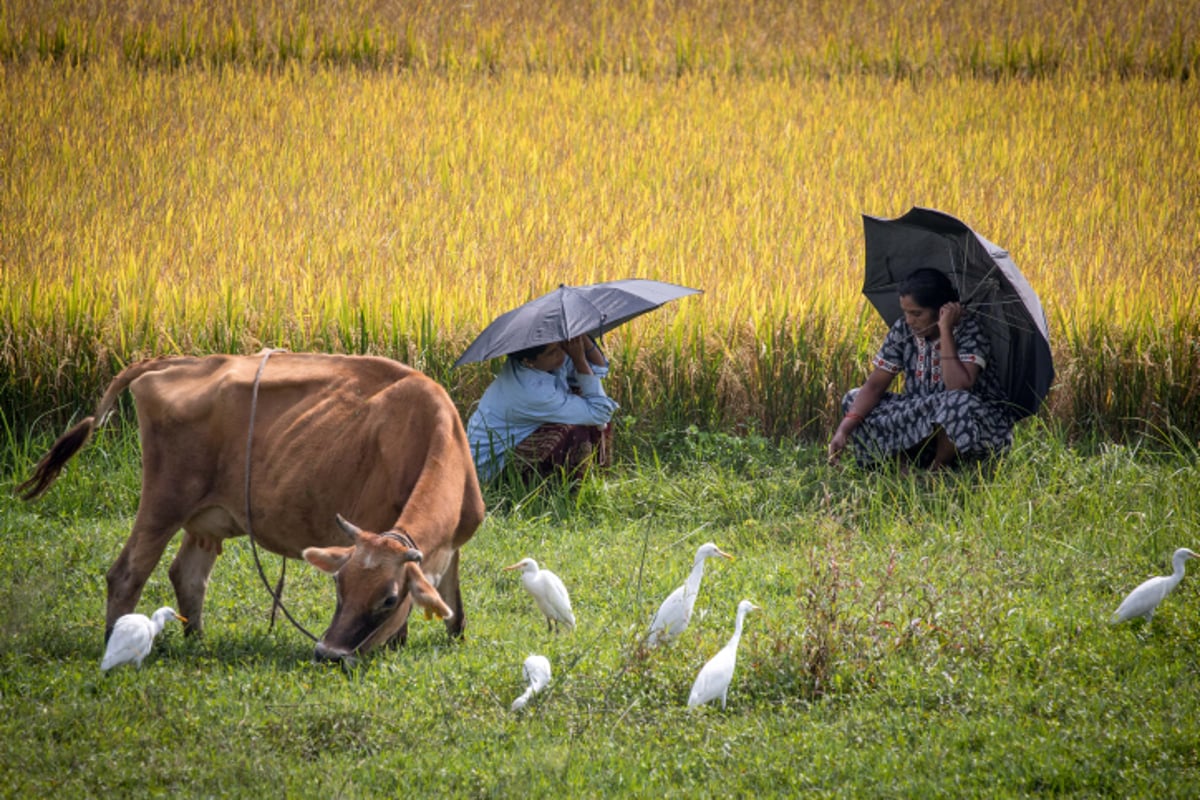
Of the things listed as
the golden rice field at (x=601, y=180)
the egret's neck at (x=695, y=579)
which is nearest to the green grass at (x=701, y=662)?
the egret's neck at (x=695, y=579)

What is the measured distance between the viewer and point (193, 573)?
5.44m

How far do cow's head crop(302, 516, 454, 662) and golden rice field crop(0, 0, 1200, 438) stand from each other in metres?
3.27

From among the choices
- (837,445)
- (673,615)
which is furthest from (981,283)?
(673,615)

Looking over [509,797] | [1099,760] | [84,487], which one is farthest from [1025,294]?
[84,487]

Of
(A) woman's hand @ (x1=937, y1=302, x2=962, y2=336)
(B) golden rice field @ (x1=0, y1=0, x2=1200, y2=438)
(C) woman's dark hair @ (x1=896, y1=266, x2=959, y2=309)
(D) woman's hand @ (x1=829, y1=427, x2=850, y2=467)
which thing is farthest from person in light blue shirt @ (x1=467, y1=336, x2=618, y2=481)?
(A) woman's hand @ (x1=937, y1=302, x2=962, y2=336)

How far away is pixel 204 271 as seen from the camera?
28.4ft

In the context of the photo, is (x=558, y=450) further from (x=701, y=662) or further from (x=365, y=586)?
(x=365, y=586)

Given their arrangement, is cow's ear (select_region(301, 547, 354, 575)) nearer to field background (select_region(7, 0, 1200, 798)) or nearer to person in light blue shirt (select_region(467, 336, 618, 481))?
field background (select_region(7, 0, 1200, 798))

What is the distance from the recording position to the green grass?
3.90 m

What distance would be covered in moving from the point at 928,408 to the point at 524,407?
2168mm

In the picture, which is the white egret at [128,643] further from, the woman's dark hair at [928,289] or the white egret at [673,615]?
the woman's dark hair at [928,289]

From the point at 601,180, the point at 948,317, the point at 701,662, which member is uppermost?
the point at 948,317

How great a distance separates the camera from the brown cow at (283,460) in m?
5.03

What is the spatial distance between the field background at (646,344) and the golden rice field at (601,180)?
0.14 feet
